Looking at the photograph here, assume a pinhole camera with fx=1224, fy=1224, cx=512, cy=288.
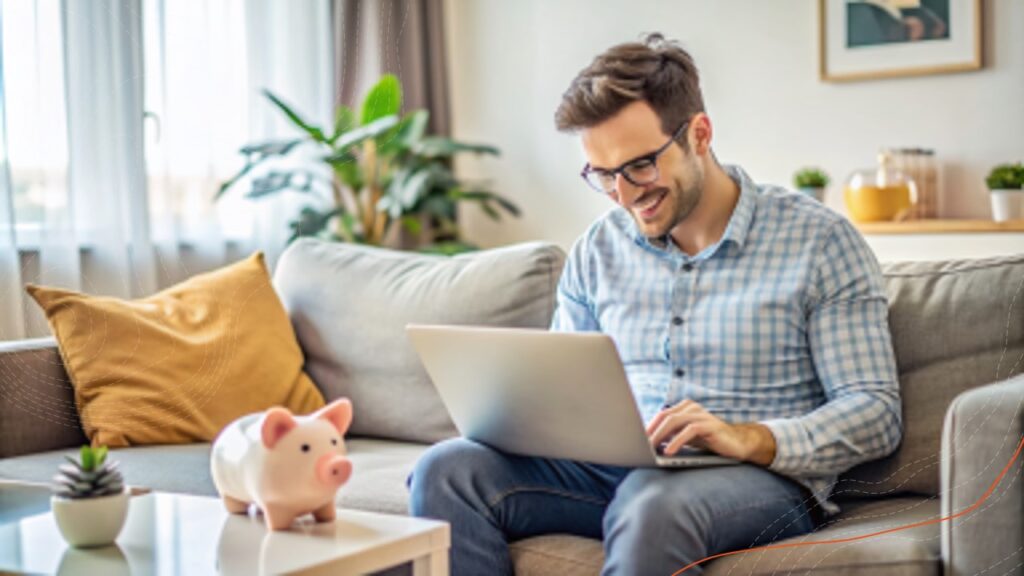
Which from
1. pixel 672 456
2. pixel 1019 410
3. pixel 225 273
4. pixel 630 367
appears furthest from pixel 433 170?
pixel 1019 410

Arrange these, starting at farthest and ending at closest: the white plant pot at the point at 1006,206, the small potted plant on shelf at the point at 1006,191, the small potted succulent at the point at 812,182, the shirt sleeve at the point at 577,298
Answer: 1. the small potted succulent at the point at 812,182
2. the white plant pot at the point at 1006,206
3. the small potted plant on shelf at the point at 1006,191
4. the shirt sleeve at the point at 577,298

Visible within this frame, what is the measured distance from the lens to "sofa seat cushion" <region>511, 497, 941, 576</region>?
1.36 meters

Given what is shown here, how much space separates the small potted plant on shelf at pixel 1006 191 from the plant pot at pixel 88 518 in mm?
1615

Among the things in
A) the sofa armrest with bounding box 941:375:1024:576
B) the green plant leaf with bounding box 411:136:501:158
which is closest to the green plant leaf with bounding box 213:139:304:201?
the green plant leaf with bounding box 411:136:501:158

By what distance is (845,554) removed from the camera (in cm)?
138

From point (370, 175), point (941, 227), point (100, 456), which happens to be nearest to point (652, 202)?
point (100, 456)

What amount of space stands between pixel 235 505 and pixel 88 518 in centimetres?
16

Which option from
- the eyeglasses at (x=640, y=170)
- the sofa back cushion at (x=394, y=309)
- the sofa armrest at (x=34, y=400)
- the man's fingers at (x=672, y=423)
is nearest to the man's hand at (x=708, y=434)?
the man's fingers at (x=672, y=423)

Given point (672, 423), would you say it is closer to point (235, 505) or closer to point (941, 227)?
point (235, 505)

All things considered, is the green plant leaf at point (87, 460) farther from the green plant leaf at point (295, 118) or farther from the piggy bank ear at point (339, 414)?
the green plant leaf at point (295, 118)

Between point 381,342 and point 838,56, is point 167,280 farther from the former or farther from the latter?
point 838,56

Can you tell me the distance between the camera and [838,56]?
3.60 metres

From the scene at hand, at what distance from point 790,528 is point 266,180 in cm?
235

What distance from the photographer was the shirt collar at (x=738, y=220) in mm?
1658
